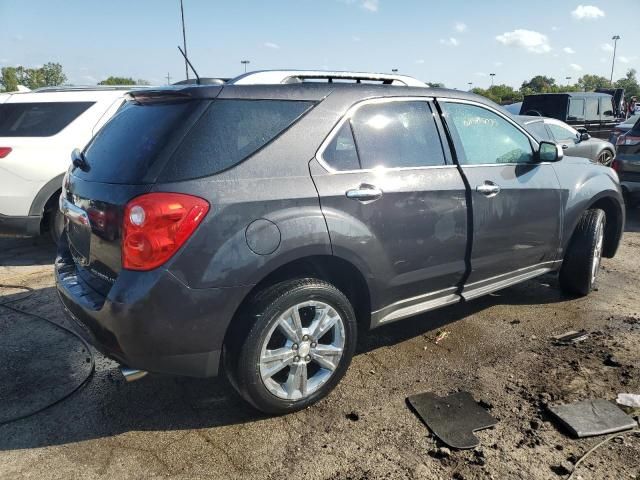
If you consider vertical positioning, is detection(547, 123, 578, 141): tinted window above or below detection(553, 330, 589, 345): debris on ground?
above

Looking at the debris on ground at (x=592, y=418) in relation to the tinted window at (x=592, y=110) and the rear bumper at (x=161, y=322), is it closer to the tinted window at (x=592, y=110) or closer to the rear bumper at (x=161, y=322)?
the rear bumper at (x=161, y=322)

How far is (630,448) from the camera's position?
8.50 ft

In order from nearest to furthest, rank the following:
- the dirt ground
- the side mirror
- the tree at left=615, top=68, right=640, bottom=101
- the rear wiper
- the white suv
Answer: the dirt ground < the rear wiper < the side mirror < the white suv < the tree at left=615, top=68, right=640, bottom=101

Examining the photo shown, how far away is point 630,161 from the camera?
307 inches

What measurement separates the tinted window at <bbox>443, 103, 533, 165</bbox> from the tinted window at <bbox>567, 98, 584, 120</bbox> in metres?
11.8

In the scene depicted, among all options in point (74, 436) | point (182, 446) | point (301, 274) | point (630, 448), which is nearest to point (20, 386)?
point (74, 436)

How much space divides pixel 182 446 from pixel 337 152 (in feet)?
5.79

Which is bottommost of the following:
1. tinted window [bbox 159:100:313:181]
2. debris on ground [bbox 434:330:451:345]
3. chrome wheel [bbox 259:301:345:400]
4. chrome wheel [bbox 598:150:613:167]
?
debris on ground [bbox 434:330:451:345]

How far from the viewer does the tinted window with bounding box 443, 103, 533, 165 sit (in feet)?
11.7

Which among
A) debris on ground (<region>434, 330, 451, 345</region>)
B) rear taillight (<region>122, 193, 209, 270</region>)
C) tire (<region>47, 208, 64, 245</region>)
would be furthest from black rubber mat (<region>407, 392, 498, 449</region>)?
tire (<region>47, 208, 64, 245</region>)

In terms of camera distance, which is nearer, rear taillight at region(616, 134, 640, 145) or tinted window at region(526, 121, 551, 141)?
rear taillight at region(616, 134, 640, 145)

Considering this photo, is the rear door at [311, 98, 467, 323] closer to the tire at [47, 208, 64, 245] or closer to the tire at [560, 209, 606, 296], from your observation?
the tire at [560, 209, 606, 296]

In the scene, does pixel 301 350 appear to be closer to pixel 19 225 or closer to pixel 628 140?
pixel 19 225

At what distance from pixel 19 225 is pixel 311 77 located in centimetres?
402
